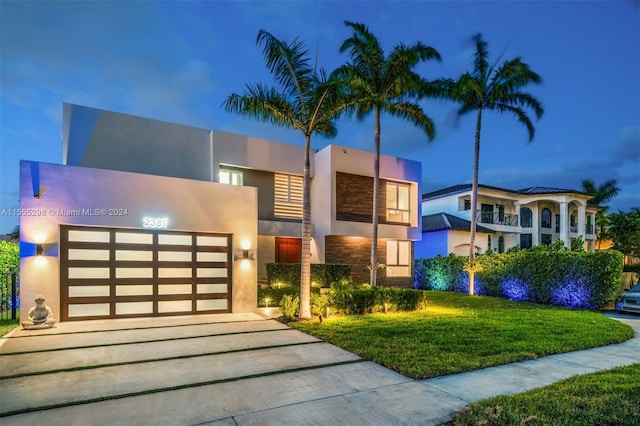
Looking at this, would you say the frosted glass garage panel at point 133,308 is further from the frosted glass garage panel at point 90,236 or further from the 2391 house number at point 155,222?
the 2391 house number at point 155,222

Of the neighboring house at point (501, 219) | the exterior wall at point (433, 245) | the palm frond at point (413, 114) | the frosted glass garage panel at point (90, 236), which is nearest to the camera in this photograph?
the frosted glass garage panel at point (90, 236)

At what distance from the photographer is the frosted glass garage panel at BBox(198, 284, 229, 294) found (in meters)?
10.7

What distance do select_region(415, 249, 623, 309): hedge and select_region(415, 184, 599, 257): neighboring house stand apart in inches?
231

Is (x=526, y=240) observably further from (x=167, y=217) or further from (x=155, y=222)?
(x=155, y=222)

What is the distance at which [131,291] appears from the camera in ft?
32.0

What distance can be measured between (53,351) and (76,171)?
16.0ft

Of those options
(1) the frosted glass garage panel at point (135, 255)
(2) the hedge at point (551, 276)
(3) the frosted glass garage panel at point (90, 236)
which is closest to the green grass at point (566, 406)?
(1) the frosted glass garage panel at point (135, 255)

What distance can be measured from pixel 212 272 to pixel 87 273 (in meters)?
3.31


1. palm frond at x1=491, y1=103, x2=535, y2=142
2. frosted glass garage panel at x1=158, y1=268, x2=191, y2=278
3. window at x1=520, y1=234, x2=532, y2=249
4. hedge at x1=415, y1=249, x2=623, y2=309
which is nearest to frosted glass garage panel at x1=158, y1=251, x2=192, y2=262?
Answer: frosted glass garage panel at x1=158, y1=268, x2=191, y2=278

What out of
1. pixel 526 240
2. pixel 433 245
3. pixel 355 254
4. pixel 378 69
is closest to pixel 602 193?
pixel 526 240

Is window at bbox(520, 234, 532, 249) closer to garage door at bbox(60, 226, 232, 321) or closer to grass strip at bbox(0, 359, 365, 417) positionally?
garage door at bbox(60, 226, 232, 321)

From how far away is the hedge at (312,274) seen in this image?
13539mm

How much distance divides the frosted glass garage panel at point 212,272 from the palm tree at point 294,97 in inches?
111

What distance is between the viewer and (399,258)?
19.1 meters
